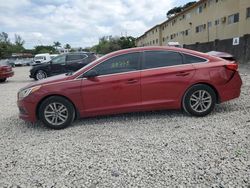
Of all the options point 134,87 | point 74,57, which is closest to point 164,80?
point 134,87

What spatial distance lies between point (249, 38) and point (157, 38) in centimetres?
4692

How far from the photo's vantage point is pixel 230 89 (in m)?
5.01

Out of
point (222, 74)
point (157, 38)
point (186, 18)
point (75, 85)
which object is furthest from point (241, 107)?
point (157, 38)

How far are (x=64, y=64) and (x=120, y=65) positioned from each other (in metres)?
8.95

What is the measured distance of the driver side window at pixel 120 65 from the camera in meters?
4.84

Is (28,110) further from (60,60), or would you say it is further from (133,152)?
(60,60)

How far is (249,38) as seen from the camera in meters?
16.5

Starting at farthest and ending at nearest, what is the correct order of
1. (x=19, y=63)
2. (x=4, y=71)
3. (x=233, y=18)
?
1. (x=19, y=63)
2. (x=233, y=18)
3. (x=4, y=71)

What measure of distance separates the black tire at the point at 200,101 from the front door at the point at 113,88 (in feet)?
3.42

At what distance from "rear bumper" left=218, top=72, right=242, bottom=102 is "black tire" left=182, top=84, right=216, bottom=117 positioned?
197 millimetres

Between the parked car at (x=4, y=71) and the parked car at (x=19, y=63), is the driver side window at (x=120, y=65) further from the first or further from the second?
the parked car at (x=19, y=63)

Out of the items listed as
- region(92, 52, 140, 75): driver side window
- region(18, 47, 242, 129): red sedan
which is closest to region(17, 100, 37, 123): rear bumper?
region(18, 47, 242, 129): red sedan

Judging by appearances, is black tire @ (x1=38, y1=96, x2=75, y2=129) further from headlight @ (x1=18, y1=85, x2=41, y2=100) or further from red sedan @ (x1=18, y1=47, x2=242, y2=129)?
headlight @ (x1=18, y1=85, x2=41, y2=100)

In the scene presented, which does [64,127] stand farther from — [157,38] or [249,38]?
[157,38]
